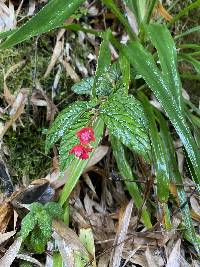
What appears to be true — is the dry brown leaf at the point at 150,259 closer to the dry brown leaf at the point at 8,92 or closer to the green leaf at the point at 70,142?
the green leaf at the point at 70,142

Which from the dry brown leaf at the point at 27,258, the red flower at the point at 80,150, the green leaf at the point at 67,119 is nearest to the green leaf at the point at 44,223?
the dry brown leaf at the point at 27,258

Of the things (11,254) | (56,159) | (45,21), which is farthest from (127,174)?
(45,21)

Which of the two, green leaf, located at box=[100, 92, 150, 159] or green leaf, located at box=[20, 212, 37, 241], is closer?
green leaf, located at box=[100, 92, 150, 159]

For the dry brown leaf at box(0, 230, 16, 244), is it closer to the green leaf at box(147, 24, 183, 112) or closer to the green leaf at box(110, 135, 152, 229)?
the green leaf at box(110, 135, 152, 229)

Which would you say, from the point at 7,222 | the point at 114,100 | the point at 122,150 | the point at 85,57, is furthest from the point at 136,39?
the point at 7,222

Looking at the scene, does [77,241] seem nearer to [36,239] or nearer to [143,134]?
[36,239]

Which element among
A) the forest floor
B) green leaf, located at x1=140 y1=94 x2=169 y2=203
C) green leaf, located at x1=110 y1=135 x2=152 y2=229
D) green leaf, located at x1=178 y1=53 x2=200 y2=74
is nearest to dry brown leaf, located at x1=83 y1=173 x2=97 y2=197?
the forest floor
